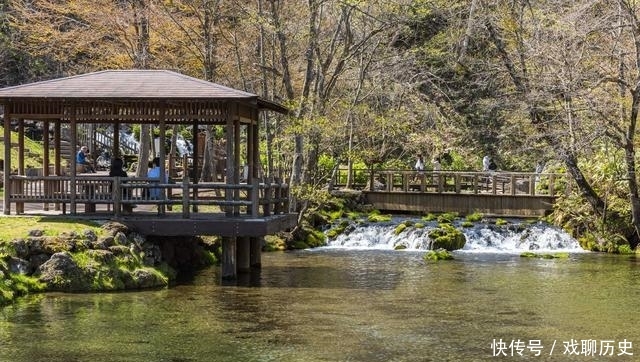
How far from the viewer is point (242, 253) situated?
22.4 meters

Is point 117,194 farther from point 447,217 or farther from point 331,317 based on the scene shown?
point 447,217

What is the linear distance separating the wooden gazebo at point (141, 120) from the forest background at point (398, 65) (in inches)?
238

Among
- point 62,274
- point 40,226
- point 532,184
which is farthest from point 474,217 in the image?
point 62,274

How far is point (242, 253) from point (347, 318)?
6635 mm

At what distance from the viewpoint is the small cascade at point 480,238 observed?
30203 mm

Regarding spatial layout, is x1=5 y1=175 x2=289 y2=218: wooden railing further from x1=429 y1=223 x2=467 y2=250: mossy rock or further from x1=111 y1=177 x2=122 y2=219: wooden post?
x1=429 y1=223 x2=467 y2=250: mossy rock

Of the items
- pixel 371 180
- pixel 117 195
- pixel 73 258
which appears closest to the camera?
pixel 73 258

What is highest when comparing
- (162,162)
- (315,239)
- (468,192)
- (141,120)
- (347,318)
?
Result: (141,120)

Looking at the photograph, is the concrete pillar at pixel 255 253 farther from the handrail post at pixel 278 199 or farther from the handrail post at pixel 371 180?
the handrail post at pixel 371 180

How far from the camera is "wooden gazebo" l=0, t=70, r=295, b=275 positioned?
20.0m

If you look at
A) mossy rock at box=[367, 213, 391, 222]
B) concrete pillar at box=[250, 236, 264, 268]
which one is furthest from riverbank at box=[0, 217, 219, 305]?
mossy rock at box=[367, 213, 391, 222]

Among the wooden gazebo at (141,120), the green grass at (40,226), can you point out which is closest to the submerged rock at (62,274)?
the green grass at (40,226)

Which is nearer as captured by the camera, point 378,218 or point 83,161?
point 83,161

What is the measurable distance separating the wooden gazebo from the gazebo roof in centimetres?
2
